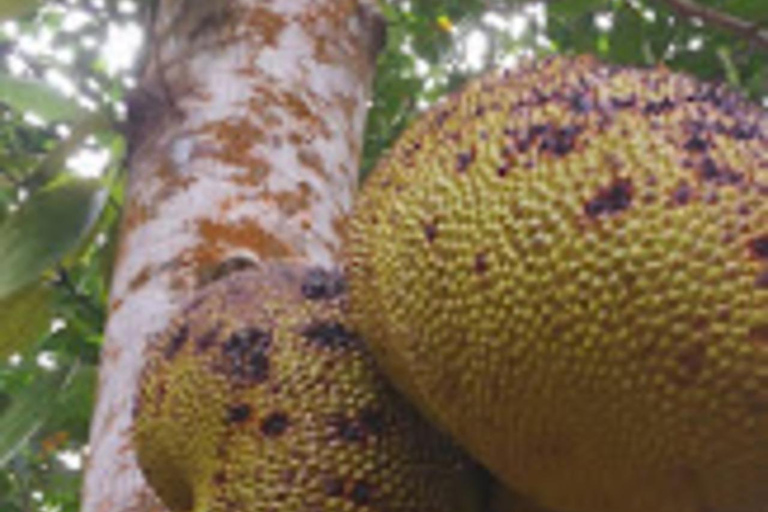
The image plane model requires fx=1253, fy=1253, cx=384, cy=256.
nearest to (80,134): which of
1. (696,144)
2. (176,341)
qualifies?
(176,341)

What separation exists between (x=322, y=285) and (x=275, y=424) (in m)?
0.17

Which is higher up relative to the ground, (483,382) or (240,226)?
(240,226)

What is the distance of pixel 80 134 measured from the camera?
177 cm

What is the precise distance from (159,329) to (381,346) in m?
0.42

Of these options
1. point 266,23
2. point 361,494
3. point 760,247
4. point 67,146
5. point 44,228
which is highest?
point 266,23

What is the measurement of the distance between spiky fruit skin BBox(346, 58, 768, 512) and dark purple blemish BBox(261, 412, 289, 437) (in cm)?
15

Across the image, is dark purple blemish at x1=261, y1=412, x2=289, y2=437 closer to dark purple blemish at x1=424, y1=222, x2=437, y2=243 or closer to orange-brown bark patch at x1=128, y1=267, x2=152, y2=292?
dark purple blemish at x1=424, y1=222, x2=437, y2=243

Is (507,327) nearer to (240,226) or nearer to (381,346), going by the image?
(381,346)

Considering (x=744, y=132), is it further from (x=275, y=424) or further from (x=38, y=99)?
(x=38, y=99)

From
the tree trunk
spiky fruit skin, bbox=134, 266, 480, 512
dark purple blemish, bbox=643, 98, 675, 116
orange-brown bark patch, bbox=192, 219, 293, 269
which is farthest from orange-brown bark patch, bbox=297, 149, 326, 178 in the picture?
dark purple blemish, bbox=643, 98, 675, 116

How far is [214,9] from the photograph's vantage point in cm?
168

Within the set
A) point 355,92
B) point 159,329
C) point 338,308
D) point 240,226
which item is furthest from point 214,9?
point 338,308

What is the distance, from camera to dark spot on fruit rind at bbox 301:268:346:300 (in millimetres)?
1179

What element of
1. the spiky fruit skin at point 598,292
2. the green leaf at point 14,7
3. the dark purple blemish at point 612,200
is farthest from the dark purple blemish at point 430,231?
the green leaf at point 14,7
